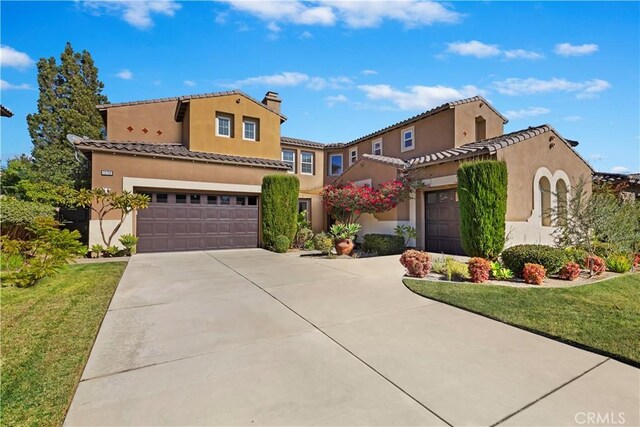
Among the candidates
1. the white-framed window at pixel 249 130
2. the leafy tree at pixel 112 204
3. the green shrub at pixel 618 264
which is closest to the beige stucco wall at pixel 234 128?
the white-framed window at pixel 249 130

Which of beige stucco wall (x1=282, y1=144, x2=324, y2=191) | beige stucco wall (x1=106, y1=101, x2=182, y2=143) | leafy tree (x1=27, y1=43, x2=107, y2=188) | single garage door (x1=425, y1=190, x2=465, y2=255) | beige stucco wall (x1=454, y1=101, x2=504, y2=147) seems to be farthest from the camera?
leafy tree (x1=27, y1=43, x2=107, y2=188)

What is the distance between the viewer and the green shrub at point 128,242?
1174 cm

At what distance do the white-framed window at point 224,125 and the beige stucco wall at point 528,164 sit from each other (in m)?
12.9

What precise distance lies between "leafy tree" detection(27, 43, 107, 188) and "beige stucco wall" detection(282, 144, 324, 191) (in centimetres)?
1769

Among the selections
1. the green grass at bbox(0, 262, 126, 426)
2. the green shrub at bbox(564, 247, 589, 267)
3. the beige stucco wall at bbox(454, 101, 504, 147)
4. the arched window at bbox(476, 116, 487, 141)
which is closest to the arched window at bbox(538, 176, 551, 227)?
the beige stucco wall at bbox(454, 101, 504, 147)

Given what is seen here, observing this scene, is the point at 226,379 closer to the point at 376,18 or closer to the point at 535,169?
the point at 376,18

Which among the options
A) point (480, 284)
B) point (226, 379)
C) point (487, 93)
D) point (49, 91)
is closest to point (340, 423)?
point (226, 379)

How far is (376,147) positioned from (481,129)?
595 centimetres

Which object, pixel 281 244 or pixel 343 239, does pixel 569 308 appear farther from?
pixel 281 244

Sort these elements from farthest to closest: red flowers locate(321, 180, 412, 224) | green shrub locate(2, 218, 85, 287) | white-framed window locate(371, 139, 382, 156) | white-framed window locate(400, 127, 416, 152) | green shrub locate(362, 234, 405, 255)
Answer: white-framed window locate(371, 139, 382, 156) → white-framed window locate(400, 127, 416, 152) → red flowers locate(321, 180, 412, 224) → green shrub locate(362, 234, 405, 255) → green shrub locate(2, 218, 85, 287)

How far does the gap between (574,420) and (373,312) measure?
2793mm

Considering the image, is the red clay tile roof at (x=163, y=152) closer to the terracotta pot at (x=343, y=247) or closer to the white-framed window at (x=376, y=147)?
the terracotta pot at (x=343, y=247)

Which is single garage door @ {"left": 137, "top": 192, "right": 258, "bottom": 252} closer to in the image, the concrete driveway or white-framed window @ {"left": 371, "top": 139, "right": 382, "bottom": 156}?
the concrete driveway

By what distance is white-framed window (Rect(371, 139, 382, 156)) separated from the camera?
61.8ft
